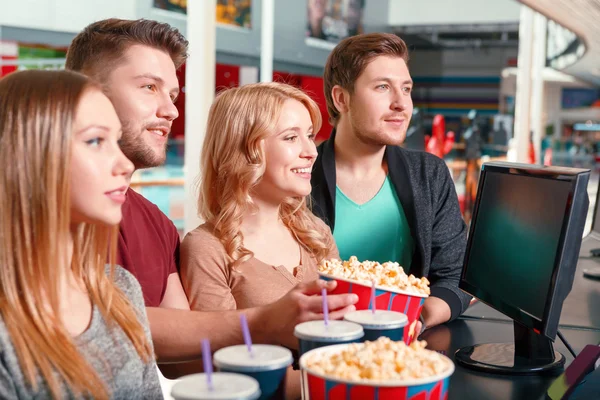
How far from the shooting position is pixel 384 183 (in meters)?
2.51

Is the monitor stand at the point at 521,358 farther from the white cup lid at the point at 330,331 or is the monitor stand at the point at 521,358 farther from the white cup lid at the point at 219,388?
the white cup lid at the point at 219,388

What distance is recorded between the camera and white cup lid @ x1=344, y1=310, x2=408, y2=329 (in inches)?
48.3

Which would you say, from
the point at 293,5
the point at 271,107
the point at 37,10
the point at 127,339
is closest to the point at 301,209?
the point at 271,107

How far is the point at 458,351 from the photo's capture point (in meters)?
1.81

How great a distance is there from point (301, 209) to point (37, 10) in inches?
116

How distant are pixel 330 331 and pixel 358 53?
1554 millimetres

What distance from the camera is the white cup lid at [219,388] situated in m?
0.91

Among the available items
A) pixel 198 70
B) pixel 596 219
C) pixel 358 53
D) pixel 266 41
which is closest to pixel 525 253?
pixel 358 53

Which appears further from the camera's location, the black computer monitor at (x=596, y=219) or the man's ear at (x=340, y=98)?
the black computer monitor at (x=596, y=219)

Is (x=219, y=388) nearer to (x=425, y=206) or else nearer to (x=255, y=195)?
(x=255, y=195)

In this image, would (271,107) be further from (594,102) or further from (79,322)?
(594,102)

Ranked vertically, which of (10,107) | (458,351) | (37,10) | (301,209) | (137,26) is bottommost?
(458,351)

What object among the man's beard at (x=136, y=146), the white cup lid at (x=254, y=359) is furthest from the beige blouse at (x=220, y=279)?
the white cup lid at (x=254, y=359)

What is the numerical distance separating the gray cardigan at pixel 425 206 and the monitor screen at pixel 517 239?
504 millimetres
